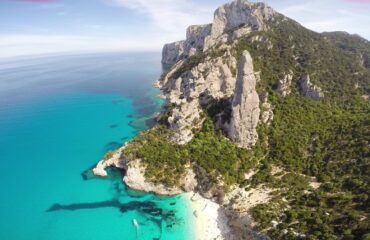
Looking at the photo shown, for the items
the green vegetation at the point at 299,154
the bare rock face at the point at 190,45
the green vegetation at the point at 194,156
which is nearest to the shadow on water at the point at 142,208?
the green vegetation at the point at 194,156

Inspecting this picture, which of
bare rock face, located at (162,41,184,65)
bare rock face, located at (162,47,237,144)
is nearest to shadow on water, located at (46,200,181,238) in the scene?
bare rock face, located at (162,47,237,144)

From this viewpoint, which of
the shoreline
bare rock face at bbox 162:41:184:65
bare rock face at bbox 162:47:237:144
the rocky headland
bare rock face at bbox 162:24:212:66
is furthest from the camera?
bare rock face at bbox 162:41:184:65

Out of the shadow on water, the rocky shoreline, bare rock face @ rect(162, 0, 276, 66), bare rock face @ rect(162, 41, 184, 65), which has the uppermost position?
bare rock face @ rect(162, 0, 276, 66)

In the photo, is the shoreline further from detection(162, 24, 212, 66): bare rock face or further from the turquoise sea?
detection(162, 24, 212, 66): bare rock face

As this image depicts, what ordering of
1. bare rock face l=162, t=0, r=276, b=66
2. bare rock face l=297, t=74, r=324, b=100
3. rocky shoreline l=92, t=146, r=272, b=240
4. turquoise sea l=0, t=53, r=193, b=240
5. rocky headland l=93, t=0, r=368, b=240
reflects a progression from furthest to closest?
1. bare rock face l=162, t=0, r=276, b=66
2. bare rock face l=297, t=74, r=324, b=100
3. rocky headland l=93, t=0, r=368, b=240
4. turquoise sea l=0, t=53, r=193, b=240
5. rocky shoreline l=92, t=146, r=272, b=240

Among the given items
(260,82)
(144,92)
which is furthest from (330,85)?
(144,92)

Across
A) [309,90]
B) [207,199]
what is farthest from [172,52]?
[207,199]

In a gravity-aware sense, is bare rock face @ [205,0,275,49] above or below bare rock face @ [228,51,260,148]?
above
